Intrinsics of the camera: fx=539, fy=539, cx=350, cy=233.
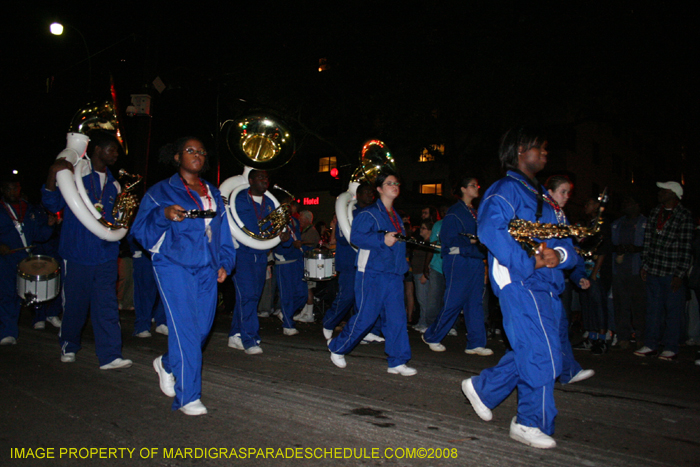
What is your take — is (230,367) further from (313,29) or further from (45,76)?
(45,76)

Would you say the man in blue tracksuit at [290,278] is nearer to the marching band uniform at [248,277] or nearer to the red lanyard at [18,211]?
the marching band uniform at [248,277]

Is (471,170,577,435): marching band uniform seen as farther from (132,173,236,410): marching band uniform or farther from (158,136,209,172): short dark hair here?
(158,136,209,172): short dark hair

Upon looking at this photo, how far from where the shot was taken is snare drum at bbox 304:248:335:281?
901cm

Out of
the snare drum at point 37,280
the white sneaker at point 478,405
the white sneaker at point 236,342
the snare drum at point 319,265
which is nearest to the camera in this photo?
the white sneaker at point 478,405

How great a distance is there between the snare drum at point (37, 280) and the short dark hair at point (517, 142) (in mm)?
6141

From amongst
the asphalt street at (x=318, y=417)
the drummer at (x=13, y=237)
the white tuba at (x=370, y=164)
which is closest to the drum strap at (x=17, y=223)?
the drummer at (x=13, y=237)

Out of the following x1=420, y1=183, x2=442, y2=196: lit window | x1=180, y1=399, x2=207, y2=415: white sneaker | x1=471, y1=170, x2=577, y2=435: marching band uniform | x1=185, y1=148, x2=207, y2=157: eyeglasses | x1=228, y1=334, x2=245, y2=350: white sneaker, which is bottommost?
x1=228, y1=334, x2=245, y2=350: white sneaker

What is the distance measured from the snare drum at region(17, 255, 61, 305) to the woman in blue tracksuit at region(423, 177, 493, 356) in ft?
16.5

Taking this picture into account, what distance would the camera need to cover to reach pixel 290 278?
26.9 ft

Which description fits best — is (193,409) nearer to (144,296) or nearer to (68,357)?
(68,357)

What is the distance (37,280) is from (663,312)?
8.18m

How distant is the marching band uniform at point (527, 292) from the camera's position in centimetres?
346

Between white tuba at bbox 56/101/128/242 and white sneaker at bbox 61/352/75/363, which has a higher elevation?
white tuba at bbox 56/101/128/242

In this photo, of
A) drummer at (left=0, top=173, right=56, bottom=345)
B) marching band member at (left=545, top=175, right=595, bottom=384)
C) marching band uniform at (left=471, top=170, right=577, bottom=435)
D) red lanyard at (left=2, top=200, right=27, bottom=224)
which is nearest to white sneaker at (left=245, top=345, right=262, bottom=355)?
drummer at (left=0, top=173, right=56, bottom=345)
